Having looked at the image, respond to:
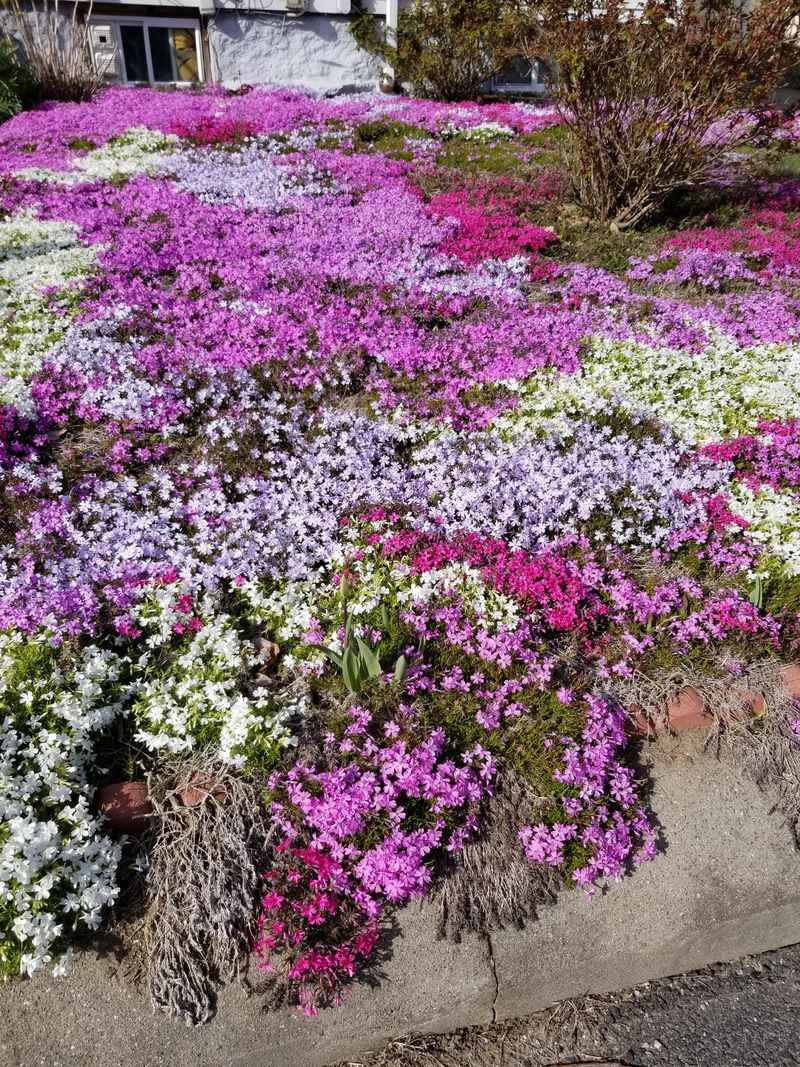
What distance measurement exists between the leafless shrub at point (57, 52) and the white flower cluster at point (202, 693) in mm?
17482

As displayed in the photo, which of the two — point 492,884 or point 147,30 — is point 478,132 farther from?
point 492,884

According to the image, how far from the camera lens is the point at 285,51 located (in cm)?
1914

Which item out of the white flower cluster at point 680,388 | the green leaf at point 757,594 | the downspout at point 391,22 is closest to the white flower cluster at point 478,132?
the downspout at point 391,22

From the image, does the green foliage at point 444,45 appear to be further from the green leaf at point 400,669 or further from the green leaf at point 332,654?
the green leaf at point 400,669

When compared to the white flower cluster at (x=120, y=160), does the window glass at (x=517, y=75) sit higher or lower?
higher

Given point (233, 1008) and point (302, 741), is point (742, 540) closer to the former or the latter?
point (302, 741)

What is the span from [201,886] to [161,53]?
22.5 meters

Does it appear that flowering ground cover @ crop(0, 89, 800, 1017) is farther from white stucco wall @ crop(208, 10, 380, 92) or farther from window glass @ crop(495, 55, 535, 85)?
window glass @ crop(495, 55, 535, 85)

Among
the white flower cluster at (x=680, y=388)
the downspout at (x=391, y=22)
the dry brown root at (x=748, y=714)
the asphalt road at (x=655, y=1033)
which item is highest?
the downspout at (x=391, y=22)

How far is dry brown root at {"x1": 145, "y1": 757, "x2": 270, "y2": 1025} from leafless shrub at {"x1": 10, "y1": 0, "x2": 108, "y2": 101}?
1863 centimetres

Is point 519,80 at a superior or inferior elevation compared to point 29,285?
superior

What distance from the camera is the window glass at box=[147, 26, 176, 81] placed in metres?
19.1

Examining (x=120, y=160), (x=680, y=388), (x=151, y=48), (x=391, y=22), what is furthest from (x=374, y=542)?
(x=151, y=48)

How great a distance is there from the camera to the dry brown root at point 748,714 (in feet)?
13.3
